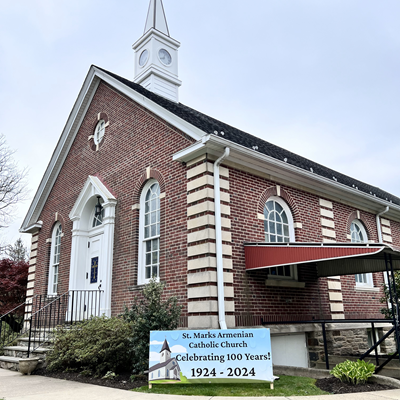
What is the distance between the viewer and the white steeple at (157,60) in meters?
16.8

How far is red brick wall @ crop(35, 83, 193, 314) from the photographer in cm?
980

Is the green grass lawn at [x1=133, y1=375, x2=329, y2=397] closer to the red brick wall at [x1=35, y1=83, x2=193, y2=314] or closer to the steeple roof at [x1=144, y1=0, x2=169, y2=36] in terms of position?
the red brick wall at [x1=35, y1=83, x2=193, y2=314]

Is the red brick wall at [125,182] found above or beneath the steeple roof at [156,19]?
beneath

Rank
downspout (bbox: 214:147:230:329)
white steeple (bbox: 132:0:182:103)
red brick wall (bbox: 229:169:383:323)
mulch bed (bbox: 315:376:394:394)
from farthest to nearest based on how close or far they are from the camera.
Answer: white steeple (bbox: 132:0:182:103), red brick wall (bbox: 229:169:383:323), downspout (bbox: 214:147:230:329), mulch bed (bbox: 315:376:394:394)

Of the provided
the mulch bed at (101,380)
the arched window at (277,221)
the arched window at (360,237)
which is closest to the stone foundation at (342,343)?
the arched window at (360,237)

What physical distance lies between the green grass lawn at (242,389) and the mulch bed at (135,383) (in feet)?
0.77

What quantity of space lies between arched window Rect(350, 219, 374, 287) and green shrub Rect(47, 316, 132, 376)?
322 inches

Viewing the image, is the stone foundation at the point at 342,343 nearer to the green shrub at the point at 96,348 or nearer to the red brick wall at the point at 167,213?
the red brick wall at the point at 167,213

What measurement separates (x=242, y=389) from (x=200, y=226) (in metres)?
3.43

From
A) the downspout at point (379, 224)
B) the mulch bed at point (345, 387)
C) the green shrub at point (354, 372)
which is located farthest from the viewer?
the downspout at point (379, 224)

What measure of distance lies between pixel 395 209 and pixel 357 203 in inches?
81.3

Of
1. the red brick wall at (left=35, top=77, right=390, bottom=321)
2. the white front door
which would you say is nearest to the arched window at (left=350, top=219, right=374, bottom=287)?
the red brick wall at (left=35, top=77, right=390, bottom=321)

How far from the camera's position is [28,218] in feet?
53.7

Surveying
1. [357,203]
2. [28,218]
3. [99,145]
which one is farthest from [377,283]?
[28,218]
